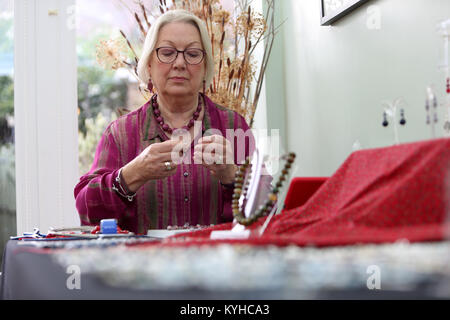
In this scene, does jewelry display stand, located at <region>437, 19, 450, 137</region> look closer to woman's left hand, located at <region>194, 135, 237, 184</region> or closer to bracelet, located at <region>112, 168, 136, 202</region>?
woman's left hand, located at <region>194, 135, 237, 184</region>

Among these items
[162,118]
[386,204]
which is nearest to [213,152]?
[162,118]

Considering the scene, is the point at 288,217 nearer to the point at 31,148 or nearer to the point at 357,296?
the point at 357,296

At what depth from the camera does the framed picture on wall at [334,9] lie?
2.08 m

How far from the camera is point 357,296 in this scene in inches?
23.8

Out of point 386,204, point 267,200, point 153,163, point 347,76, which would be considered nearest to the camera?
point 386,204

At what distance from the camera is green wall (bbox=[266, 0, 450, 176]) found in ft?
5.33

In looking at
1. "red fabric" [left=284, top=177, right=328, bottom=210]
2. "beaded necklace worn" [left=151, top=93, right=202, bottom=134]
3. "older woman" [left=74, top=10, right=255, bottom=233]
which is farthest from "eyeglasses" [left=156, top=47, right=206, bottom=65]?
"red fabric" [left=284, top=177, right=328, bottom=210]

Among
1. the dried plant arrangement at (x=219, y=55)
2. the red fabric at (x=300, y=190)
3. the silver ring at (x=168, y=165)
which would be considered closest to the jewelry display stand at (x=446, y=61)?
the red fabric at (x=300, y=190)

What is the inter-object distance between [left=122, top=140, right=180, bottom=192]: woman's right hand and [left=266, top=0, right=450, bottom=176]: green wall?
65 centimetres

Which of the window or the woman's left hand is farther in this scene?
the window

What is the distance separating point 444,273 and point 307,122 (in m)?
2.18

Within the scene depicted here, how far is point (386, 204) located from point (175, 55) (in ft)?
3.79

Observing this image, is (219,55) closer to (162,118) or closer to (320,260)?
(162,118)

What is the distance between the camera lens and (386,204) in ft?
2.64
